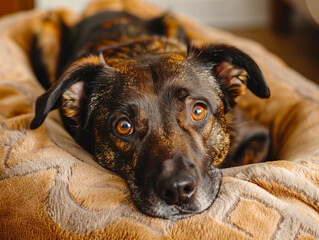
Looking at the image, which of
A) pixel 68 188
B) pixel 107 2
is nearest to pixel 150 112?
pixel 68 188

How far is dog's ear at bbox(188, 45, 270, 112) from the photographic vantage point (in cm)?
182

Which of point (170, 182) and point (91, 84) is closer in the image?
point (170, 182)

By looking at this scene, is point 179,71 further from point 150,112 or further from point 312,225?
point 312,225

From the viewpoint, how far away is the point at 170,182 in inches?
51.3

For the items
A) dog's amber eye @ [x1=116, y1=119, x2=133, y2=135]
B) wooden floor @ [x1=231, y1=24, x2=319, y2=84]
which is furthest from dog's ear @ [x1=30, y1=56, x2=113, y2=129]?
wooden floor @ [x1=231, y1=24, x2=319, y2=84]

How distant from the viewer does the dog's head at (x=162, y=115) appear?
136cm

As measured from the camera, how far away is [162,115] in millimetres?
1566

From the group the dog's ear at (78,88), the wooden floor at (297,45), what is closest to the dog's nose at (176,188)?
the dog's ear at (78,88)

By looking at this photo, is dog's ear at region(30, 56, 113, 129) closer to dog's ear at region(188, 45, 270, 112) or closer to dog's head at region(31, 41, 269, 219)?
dog's head at region(31, 41, 269, 219)

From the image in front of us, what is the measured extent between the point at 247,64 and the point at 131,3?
7.95 feet

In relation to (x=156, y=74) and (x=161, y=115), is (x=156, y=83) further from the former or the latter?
(x=161, y=115)

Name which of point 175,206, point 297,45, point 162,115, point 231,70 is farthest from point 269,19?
point 175,206

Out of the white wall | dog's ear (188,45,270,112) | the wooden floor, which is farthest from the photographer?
the white wall

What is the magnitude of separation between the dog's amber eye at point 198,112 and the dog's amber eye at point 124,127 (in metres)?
0.28
